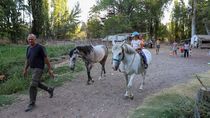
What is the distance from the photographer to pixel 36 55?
848 cm

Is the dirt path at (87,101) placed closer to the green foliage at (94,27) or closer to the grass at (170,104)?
the grass at (170,104)

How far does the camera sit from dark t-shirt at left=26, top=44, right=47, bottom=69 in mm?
8477

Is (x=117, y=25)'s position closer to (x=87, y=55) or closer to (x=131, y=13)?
(x=131, y=13)

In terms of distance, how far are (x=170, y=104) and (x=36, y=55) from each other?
3.66 m

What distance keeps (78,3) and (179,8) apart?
60.3 feet

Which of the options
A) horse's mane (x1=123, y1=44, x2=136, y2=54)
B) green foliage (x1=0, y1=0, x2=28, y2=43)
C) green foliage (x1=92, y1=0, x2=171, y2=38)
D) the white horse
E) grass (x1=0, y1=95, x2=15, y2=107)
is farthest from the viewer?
green foliage (x1=92, y1=0, x2=171, y2=38)

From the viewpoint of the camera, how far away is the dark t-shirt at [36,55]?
848 cm

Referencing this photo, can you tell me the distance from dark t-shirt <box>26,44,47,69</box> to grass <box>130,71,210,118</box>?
108 inches

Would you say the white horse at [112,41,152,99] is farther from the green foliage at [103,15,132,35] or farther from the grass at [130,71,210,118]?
the green foliage at [103,15,132,35]

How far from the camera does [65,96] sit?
10312 mm

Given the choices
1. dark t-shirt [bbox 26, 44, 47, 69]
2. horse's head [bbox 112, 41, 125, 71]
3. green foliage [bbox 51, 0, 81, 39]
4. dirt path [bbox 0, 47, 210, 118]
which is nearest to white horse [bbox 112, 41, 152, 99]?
horse's head [bbox 112, 41, 125, 71]

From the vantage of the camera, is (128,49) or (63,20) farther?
(63,20)

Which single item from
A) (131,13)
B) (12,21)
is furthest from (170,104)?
(131,13)

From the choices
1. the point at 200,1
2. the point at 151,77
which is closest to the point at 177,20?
the point at 200,1
